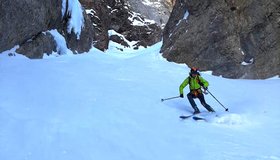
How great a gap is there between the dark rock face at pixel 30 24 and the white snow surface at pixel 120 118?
3.07 ft

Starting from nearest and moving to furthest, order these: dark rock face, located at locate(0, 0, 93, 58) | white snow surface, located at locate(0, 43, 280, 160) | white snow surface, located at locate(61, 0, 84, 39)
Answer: white snow surface, located at locate(0, 43, 280, 160) → dark rock face, located at locate(0, 0, 93, 58) → white snow surface, located at locate(61, 0, 84, 39)

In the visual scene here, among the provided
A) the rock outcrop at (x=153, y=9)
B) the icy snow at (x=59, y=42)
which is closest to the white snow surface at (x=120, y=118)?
the icy snow at (x=59, y=42)

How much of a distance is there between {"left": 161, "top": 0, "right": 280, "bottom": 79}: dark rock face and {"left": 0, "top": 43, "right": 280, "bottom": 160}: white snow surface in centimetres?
201

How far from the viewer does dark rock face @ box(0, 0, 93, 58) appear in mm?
17578

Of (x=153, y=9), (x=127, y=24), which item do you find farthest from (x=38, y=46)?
(x=153, y=9)

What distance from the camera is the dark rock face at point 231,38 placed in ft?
64.6

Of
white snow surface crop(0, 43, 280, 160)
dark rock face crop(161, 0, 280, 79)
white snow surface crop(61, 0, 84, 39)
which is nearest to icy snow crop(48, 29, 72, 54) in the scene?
white snow surface crop(61, 0, 84, 39)

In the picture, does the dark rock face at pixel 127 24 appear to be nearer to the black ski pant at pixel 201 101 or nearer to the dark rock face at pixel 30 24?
the dark rock face at pixel 30 24

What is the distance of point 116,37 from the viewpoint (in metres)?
45.7

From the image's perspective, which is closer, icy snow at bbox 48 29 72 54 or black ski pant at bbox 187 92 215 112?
black ski pant at bbox 187 92 215 112

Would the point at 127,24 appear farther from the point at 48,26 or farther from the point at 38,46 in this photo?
the point at 38,46

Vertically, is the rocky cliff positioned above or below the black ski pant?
below

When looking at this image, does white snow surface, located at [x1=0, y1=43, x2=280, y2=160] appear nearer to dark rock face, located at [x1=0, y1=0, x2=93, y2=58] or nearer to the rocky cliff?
dark rock face, located at [x1=0, y1=0, x2=93, y2=58]

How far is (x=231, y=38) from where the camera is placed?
21312 mm
